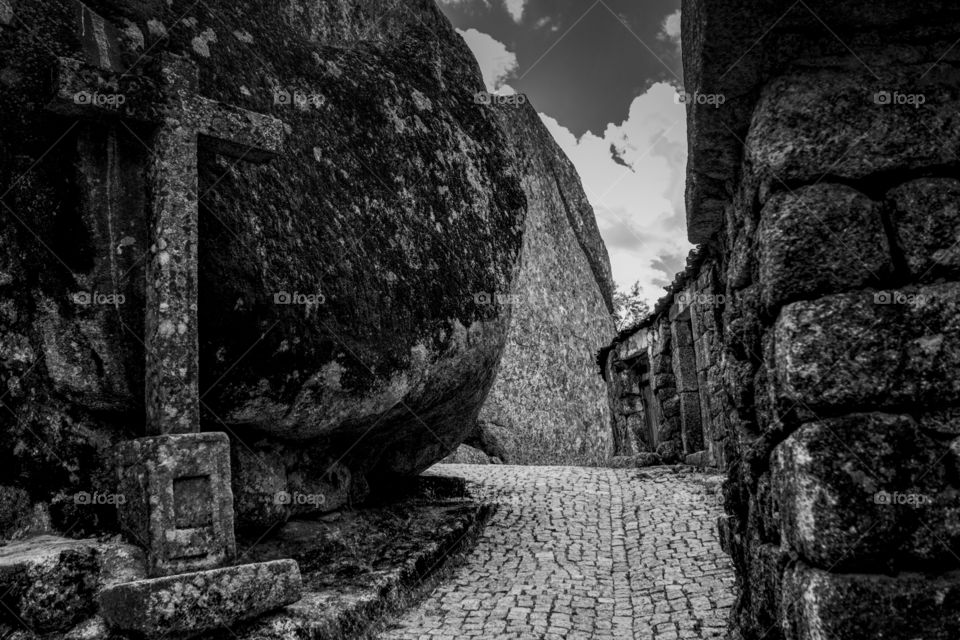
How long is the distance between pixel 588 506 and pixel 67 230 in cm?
505

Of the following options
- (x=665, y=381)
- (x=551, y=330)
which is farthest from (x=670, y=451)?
(x=551, y=330)

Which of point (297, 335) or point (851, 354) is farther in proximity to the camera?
point (297, 335)

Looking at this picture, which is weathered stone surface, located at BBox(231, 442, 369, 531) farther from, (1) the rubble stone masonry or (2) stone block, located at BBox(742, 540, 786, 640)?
(1) the rubble stone masonry

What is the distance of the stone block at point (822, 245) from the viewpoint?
2131mm

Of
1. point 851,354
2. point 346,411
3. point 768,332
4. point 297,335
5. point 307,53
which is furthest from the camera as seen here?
point 307,53

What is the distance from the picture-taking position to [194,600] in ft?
10.6

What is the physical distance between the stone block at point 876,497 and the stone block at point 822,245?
39cm

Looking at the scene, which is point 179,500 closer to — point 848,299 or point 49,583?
point 49,583

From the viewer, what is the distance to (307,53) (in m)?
5.42

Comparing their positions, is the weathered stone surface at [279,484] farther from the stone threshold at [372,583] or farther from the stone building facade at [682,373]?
the stone building facade at [682,373]

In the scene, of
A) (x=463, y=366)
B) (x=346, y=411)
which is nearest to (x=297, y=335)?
(x=346, y=411)

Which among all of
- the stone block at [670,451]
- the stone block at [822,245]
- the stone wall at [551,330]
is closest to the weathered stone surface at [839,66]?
the stone block at [822,245]

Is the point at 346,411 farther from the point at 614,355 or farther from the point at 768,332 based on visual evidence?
the point at 614,355

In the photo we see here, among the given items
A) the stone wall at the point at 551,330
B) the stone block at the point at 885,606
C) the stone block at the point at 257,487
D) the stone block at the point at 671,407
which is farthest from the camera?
the stone wall at the point at 551,330
